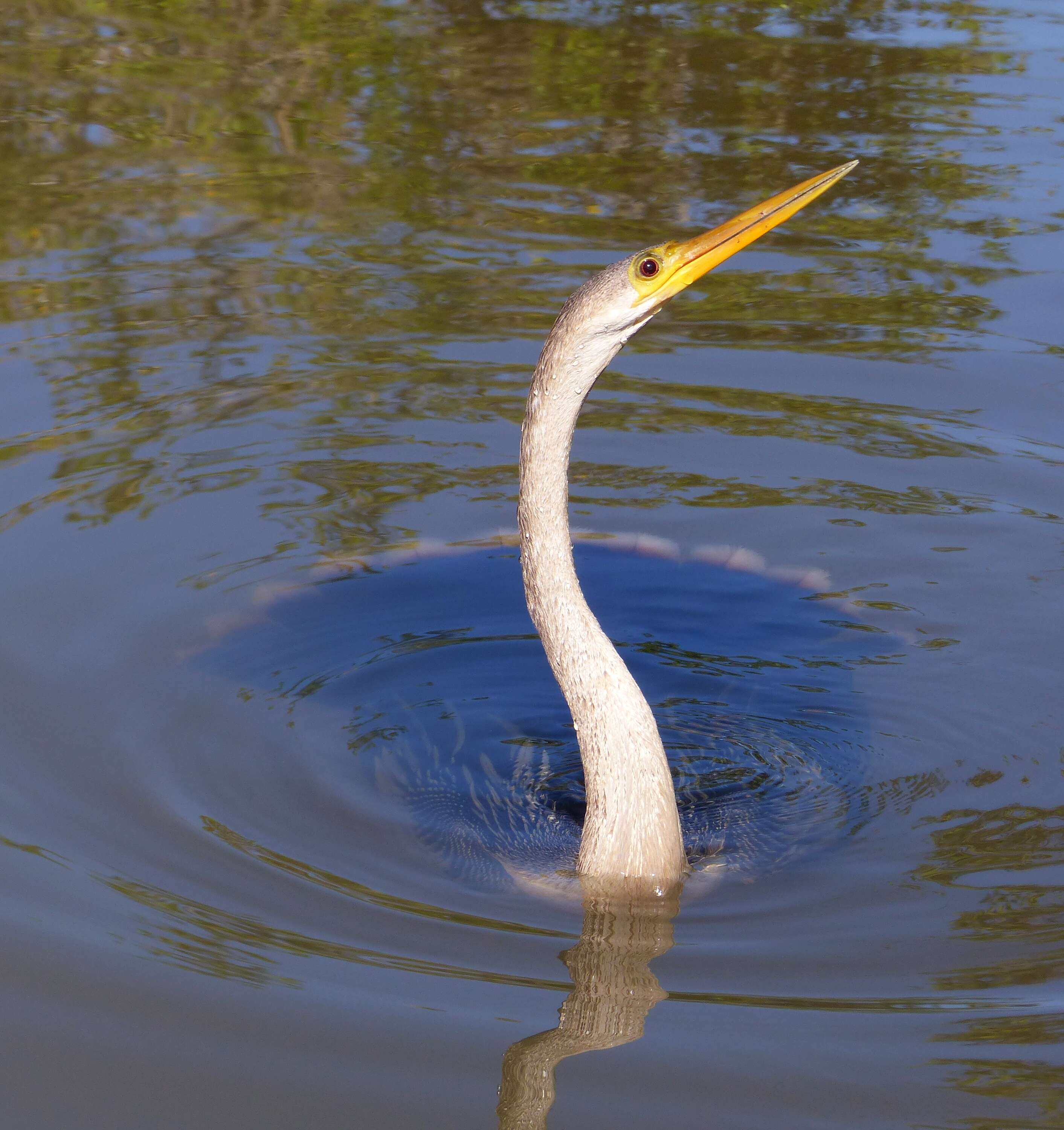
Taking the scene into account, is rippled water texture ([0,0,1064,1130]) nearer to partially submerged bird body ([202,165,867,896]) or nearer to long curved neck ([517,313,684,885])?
partially submerged bird body ([202,165,867,896])

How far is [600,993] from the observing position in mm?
3088

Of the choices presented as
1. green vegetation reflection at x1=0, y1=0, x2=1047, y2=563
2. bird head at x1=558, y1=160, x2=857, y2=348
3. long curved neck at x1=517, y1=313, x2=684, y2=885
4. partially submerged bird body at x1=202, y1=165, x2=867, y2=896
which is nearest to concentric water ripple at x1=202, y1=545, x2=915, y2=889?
partially submerged bird body at x1=202, y1=165, x2=867, y2=896

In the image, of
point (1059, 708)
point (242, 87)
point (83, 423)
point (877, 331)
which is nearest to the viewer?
point (1059, 708)

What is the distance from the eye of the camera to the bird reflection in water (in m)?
2.76

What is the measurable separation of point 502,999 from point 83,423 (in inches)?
140

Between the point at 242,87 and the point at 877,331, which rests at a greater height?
the point at 242,87

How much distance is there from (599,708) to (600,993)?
66 cm

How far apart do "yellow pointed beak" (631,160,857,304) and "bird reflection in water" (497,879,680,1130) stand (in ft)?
4.58

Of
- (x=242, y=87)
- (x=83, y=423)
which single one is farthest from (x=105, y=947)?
(x=242, y=87)

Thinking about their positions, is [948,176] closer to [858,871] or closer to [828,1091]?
[858,871]

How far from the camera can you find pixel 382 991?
2.96 m

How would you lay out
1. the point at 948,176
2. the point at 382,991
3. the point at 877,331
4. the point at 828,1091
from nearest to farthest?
the point at 828,1091
the point at 382,991
the point at 877,331
the point at 948,176

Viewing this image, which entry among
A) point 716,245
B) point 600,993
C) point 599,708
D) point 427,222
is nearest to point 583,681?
point 599,708

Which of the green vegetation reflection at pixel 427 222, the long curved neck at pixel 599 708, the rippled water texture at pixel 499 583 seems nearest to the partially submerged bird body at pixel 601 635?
the long curved neck at pixel 599 708
